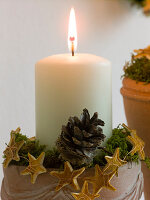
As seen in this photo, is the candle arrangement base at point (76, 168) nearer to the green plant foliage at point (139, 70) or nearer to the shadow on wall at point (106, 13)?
the green plant foliage at point (139, 70)

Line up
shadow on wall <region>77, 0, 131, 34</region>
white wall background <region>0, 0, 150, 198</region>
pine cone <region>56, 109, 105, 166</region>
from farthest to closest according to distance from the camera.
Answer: shadow on wall <region>77, 0, 131, 34</region>
white wall background <region>0, 0, 150, 198</region>
pine cone <region>56, 109, 105, 166</region>

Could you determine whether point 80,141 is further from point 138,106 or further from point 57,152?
point 138,106

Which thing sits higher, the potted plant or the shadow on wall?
the shadow on wall

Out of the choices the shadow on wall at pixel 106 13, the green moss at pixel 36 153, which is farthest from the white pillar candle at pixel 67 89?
the shadow on wall at pixel 106 13

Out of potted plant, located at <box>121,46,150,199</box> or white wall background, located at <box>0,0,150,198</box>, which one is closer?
potted plant, located at <box>121,46,150,199</box>

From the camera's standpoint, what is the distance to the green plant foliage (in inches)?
18.6

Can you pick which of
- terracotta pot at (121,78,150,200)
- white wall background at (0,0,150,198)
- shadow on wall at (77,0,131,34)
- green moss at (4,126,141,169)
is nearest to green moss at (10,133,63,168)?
green moss at (4,126,141,169)

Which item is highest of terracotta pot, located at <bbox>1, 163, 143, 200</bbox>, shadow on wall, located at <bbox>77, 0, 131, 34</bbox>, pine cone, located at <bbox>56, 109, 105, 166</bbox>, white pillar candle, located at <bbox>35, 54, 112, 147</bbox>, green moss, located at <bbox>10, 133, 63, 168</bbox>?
shadow on wall, located at <bbox>77, 0, 131, 34</bbox>

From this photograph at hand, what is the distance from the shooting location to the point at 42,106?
376 millimetres

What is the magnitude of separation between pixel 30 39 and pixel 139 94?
1.13ft

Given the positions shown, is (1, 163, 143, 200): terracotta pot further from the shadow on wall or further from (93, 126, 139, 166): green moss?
the shadow on wall

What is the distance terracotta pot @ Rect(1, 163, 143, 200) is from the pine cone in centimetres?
2

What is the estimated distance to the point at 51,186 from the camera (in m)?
0.33

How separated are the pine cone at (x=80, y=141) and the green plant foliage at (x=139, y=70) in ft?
0.57
